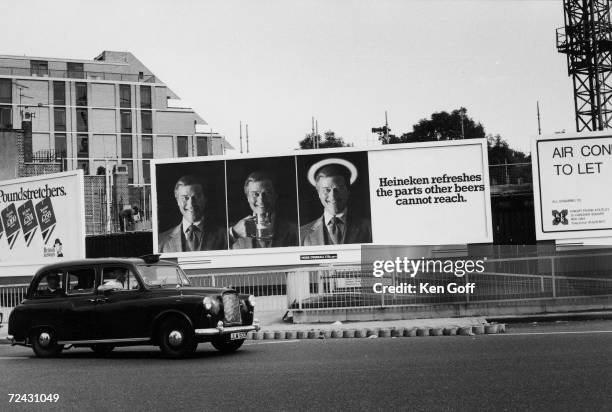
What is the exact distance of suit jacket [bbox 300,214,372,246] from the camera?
27219 millimetres

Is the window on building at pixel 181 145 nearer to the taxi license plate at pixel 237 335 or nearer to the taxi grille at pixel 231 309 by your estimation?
the taxi grille at pixel 231 309

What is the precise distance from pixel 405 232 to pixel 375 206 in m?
1.28

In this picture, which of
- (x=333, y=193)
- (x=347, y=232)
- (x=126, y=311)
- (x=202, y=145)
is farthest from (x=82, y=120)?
(x=126, y=311)

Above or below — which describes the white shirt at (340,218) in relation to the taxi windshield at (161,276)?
above

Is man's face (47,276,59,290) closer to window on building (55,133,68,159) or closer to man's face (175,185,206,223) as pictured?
man's face (175,185,206,223)

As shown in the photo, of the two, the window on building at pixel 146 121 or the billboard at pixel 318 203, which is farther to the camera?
the window on building at pixel 146 121

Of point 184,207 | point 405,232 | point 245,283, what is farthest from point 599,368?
point 184,207

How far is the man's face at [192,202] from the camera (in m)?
28.4

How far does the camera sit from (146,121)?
322 feet

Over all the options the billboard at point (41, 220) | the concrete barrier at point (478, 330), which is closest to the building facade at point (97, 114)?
the billboard at point (41, 220)

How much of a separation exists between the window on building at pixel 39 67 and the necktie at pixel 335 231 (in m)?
75.2

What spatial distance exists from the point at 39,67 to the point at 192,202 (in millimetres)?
74540

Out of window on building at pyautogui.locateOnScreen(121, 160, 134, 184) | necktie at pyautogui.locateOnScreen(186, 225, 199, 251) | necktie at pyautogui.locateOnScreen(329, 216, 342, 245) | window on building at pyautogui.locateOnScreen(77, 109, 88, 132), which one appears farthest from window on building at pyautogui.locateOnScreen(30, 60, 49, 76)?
necktie at pyautogui.locateOnScreen(329, 216, 342, 245)

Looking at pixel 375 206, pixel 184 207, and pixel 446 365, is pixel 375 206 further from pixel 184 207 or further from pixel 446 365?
pixel 446 365
